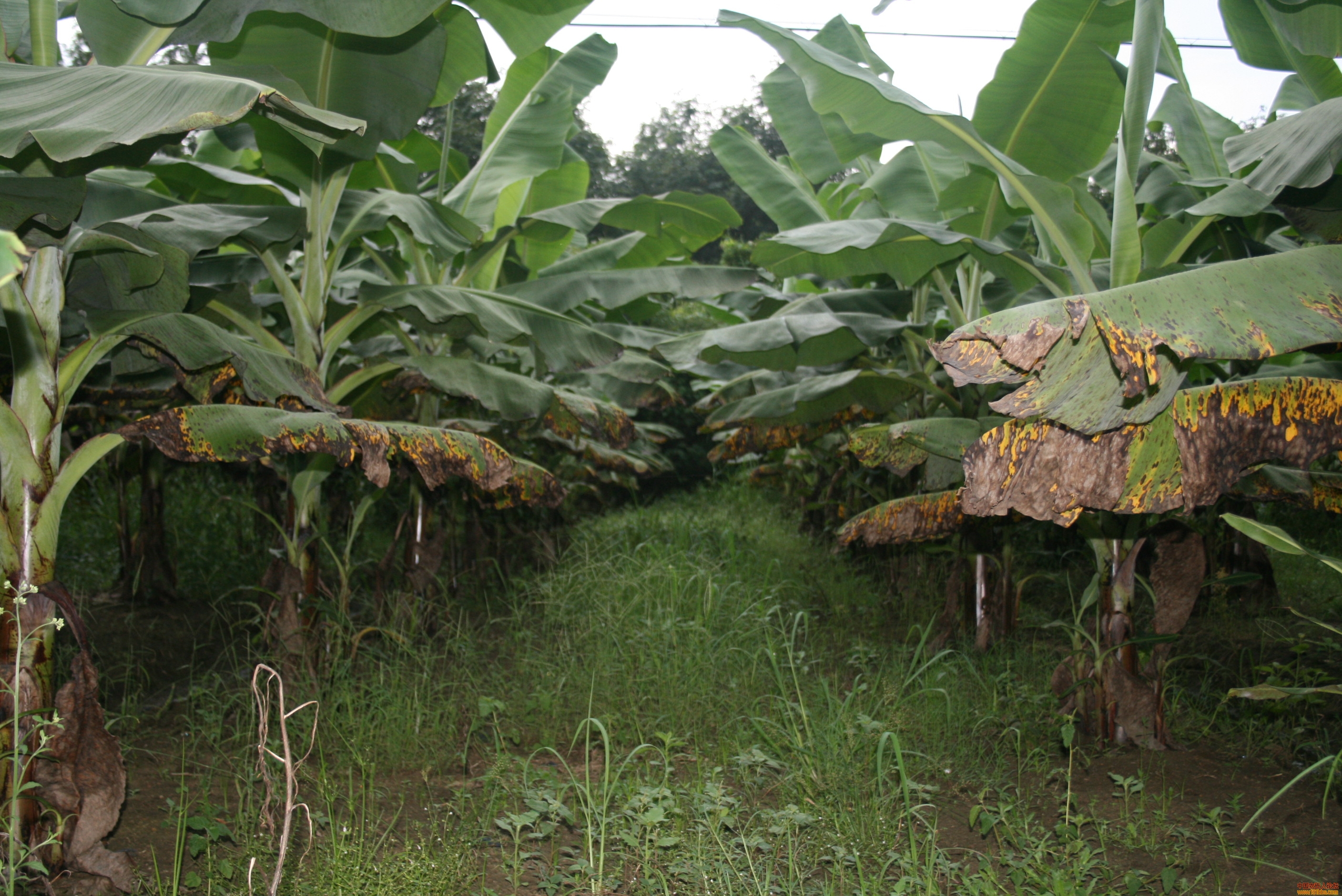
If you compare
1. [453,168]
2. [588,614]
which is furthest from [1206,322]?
[453,168]

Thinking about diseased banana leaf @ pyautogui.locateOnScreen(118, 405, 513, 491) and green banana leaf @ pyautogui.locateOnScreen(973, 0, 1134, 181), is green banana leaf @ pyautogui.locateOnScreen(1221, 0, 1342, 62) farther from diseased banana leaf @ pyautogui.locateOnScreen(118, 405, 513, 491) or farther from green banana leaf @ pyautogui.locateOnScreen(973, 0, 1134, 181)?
diseased banana leaf @ pyautogui.locateOnScreen(118, 405, 513, 491)

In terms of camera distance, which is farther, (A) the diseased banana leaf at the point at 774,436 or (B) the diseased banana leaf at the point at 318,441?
(A) the diseased banana leaf at the point at 774,436

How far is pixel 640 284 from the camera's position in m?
5.25

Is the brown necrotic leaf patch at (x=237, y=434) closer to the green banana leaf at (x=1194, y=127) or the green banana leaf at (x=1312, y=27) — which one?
the green banana leaf at (x=1312, y=27)

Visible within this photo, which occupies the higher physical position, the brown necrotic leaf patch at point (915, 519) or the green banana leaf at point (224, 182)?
the green banana leaf at point (224, 182)

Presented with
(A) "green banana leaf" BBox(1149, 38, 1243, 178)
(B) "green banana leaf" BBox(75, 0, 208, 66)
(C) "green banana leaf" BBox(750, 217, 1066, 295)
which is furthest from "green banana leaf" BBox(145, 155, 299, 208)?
(A) "green banana leaf" BBox(1149, 38, 1243, 178)

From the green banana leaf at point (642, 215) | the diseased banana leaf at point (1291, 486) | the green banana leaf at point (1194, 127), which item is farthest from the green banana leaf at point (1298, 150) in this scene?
the green banana leaf at point (642, 215)

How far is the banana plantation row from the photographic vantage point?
2.21m

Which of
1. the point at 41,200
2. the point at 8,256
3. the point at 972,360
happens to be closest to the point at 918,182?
the point at 972,360

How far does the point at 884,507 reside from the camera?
13.0ft

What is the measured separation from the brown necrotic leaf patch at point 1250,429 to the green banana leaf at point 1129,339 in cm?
13

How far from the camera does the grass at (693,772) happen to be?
267 cm

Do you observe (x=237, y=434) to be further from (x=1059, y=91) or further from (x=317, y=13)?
(x=1059, y=91)

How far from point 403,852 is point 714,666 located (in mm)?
1930
